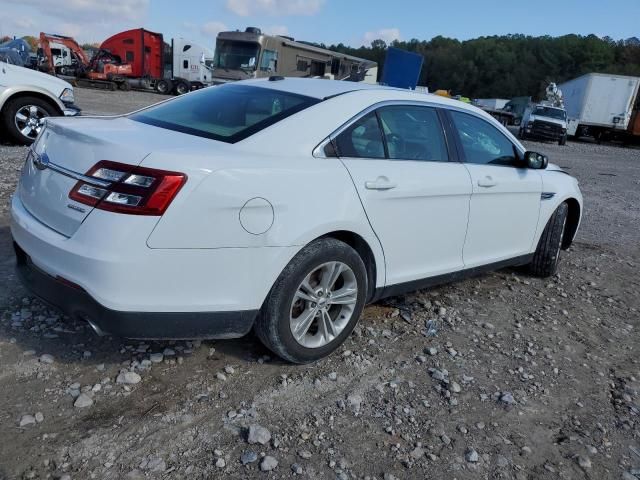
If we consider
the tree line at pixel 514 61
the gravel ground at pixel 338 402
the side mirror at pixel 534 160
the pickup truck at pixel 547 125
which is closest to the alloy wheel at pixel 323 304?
the gravel ground at pixel 338 402

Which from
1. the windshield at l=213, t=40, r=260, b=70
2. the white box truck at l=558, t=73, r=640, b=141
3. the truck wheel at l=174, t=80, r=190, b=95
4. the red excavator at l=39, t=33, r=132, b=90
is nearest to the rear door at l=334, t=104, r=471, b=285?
the windshield at l=213, t=40, r=260, b=70

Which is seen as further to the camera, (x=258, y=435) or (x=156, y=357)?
(x=156, y=357)

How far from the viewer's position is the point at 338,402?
9.11 feet

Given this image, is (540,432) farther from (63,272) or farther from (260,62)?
(260,62)

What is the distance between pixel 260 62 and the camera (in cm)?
2344

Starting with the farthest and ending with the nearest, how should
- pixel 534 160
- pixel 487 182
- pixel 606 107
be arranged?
pixel 606 107 < pixel 534 160 < pixel 487 182

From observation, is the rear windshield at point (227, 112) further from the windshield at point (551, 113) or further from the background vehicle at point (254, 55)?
the windshield at point (551, 113)

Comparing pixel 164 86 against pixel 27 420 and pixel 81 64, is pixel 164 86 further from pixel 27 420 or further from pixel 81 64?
pixel 27 420

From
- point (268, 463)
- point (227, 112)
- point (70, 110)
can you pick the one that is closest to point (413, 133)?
point (227, 112)

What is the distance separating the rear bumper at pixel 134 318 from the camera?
7.93 feet

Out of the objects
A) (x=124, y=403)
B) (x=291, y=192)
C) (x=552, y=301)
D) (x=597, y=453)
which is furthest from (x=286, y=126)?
(x=552, y=301)

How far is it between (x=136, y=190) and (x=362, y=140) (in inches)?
54.7

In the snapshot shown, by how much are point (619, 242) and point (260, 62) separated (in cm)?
1962

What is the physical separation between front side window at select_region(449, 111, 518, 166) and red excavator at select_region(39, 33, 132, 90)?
98.3 feet
